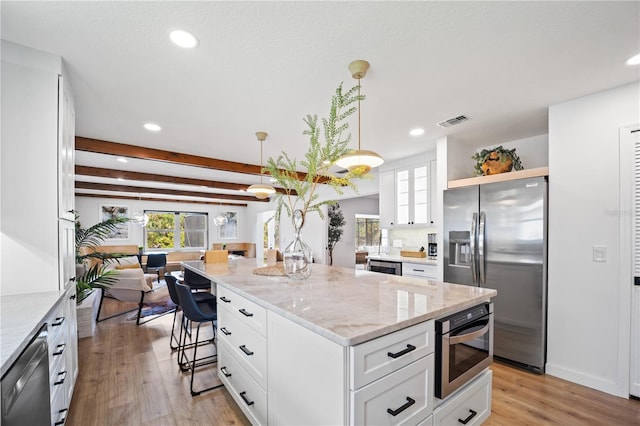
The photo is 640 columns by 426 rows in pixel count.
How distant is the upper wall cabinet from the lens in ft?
13.5

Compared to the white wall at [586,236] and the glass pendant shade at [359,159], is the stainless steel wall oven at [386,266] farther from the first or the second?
the glass pendant shade at [359,159]

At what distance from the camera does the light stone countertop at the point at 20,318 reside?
99 centimetres

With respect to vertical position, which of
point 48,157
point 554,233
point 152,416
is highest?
point 48,157

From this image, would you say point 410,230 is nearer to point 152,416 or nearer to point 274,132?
point 274,132

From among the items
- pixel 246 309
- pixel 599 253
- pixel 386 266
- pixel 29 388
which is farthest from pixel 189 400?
pixel 599 253

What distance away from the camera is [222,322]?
2.18 metres

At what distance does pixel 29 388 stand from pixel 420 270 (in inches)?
147

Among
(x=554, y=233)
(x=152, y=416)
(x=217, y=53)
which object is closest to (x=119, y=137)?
(x=217, y=53)

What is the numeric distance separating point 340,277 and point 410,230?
2919 mm

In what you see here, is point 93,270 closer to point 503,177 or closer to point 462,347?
point 462,347

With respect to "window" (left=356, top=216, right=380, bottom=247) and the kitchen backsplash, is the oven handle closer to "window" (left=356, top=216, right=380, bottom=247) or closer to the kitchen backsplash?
the kitchen backsplash

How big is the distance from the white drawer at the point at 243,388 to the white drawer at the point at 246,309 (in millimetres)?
337

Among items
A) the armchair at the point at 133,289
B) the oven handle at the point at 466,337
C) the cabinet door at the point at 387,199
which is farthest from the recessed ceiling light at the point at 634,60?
the armchair at the point at 133,289

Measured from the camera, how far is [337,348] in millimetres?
1065
